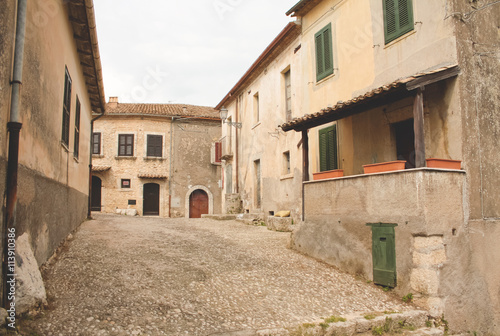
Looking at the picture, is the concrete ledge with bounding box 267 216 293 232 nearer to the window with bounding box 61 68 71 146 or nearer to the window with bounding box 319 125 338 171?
the window with bounding box 319 125 338 171

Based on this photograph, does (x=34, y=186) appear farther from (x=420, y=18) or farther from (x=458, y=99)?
(x=420, y=18)

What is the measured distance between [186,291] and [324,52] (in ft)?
24.7

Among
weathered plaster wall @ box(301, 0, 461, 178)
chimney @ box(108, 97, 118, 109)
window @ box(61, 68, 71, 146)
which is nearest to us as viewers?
weathered plaster wall @ box(301, 0, 461, 178)

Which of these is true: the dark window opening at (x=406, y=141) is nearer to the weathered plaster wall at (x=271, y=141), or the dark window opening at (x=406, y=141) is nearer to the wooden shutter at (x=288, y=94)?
the weathered plaster wall at (x=271, y=141)

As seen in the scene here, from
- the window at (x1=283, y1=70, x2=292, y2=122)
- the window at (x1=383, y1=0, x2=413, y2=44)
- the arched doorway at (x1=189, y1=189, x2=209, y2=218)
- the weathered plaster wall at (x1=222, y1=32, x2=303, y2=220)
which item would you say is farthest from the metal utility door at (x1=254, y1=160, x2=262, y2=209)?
the arched doorway at (x1=189, y1=189, x2=209, y2=218)

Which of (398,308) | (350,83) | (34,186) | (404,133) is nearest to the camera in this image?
(34,186)

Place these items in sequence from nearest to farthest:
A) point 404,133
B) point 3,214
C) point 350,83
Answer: point 3,214, point 404,133, point 350,83

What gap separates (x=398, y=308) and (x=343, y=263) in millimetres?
1716

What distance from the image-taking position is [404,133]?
8.30 metres

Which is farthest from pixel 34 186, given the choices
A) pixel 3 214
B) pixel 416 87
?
pixel 416 87

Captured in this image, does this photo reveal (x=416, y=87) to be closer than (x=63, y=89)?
Yes

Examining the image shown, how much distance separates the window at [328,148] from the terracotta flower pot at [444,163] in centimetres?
371

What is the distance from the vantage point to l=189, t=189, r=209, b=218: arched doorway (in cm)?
2612

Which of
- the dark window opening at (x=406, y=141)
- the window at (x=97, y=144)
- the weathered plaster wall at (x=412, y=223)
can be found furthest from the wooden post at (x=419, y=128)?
the window at (x=97, y=144)
